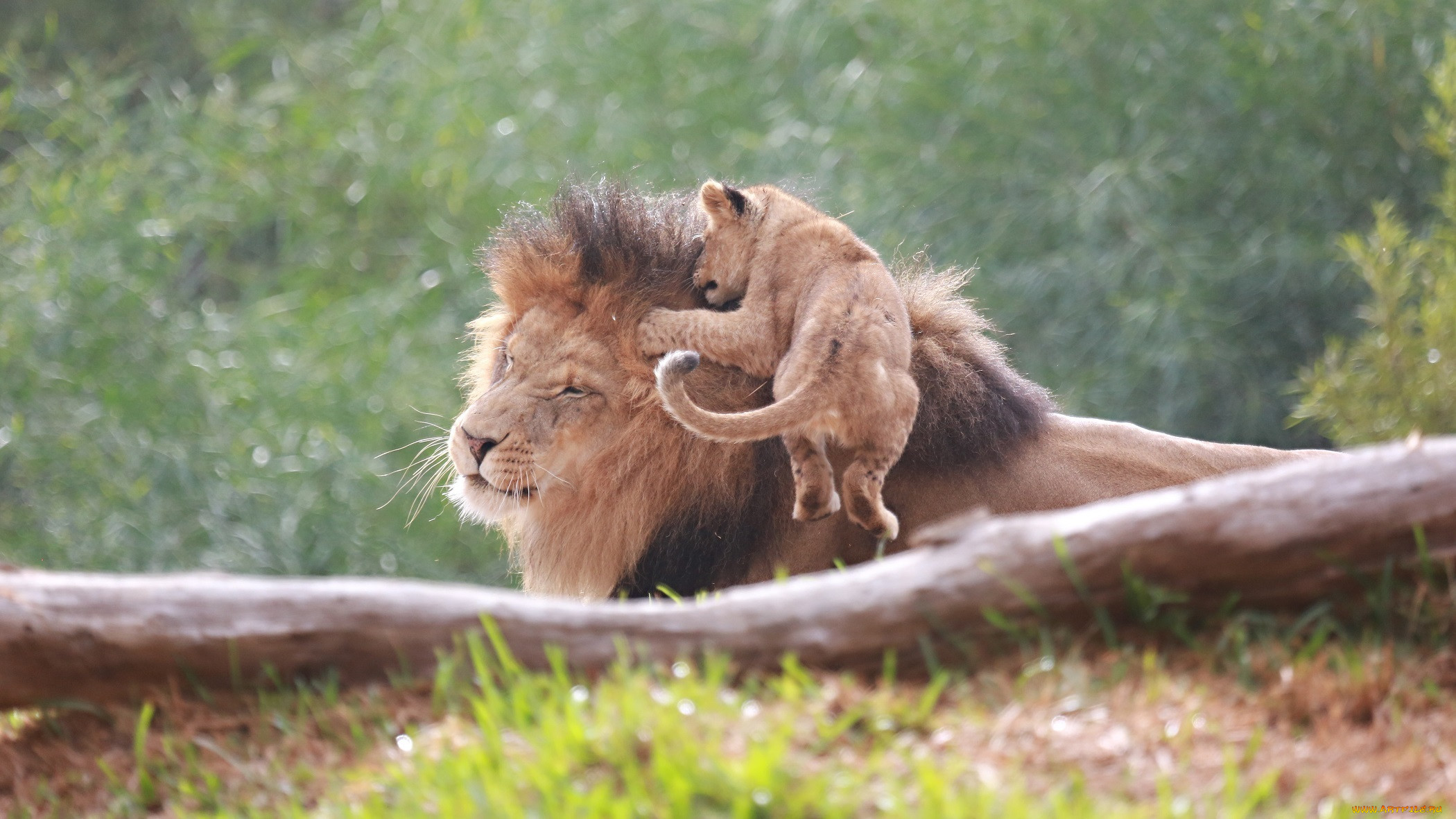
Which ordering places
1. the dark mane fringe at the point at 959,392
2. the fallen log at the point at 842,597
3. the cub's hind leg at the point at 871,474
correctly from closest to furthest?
the fallen log at the point at 842,597
the cub's hind leg at the point at 871,474
the dark mane fringe at the point at 959,392

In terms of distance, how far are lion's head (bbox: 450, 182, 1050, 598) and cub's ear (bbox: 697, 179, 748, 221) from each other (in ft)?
0.48

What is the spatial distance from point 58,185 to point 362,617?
670 centimetres

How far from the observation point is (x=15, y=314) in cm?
769

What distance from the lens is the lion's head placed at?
323 centimetres

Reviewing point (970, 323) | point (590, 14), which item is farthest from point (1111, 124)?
point (970, 323)

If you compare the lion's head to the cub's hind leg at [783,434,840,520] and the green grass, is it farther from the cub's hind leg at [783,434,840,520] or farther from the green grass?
the green grass

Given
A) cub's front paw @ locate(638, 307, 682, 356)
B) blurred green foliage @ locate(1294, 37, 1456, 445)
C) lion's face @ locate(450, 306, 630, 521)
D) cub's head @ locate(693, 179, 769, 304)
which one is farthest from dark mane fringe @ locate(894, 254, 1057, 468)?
Answer: blurred green foliage @ locate(1294, 37, 1456, 445)

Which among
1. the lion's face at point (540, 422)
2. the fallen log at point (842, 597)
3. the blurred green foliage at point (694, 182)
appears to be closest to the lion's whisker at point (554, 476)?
the lion's face at point (540, 422)

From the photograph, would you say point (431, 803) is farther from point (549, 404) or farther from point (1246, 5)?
point (1246, 5)

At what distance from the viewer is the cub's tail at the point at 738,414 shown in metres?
2.79

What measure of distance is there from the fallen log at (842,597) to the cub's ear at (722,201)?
1.32 metres

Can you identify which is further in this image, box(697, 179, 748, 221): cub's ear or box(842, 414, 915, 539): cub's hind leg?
box(697, 179, 748, 221): cub's ear

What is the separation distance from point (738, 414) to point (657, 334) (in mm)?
503

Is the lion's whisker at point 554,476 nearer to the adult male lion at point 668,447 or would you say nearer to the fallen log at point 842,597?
the adult male lion at point 668,447
